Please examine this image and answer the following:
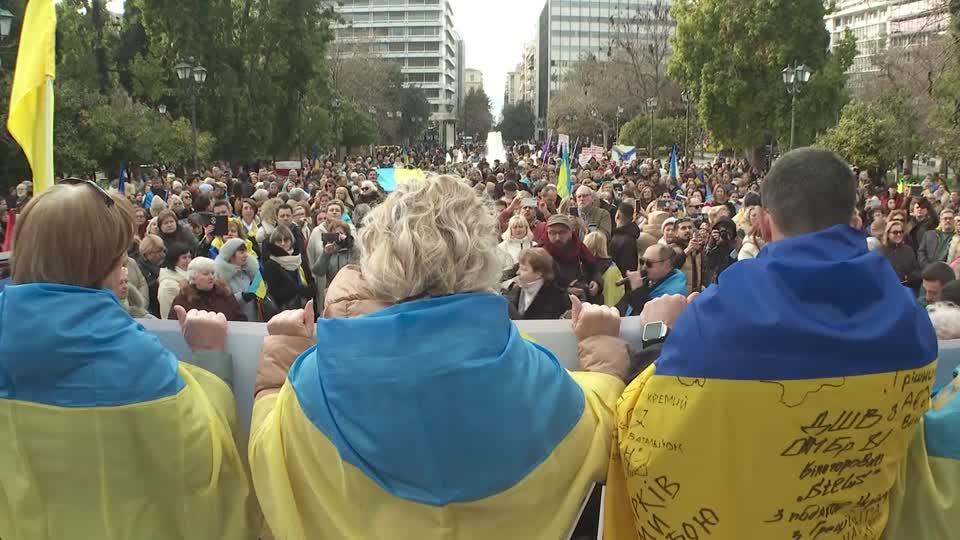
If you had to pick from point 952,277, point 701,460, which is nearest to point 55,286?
point 701,460

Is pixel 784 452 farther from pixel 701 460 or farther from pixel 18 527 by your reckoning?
pixel 18 527

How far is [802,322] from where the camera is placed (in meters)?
1.81

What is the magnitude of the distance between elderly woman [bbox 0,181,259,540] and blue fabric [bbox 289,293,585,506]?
40 centimetres

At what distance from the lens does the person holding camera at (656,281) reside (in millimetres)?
5297

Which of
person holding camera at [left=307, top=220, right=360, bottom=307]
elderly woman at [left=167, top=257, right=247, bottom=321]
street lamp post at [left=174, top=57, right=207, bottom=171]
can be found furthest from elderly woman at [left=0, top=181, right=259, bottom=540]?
street lamp post at [left=174, top=57, right=207, bottom=171]

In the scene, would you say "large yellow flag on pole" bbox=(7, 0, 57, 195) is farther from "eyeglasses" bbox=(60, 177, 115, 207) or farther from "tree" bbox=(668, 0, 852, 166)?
"tree" bbox=(668, 0, 852, 166)

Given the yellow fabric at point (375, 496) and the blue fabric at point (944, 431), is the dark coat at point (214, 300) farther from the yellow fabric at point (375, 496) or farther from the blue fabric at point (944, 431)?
the blue fabric at point (944, 431)

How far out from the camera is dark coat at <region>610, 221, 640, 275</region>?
8.43 meters

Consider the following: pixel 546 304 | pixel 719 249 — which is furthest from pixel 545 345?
pixel 719 249

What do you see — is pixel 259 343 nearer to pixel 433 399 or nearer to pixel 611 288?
pixel 433 399

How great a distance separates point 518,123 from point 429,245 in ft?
458

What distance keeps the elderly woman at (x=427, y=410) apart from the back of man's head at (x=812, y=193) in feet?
2.18

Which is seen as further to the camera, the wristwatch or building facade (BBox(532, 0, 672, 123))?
building facade (BBox(532, 0, 672, 123))

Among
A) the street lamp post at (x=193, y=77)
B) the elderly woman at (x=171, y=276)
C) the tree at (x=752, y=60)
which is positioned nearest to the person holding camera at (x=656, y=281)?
the elderly woman at (x=171, y=276)
